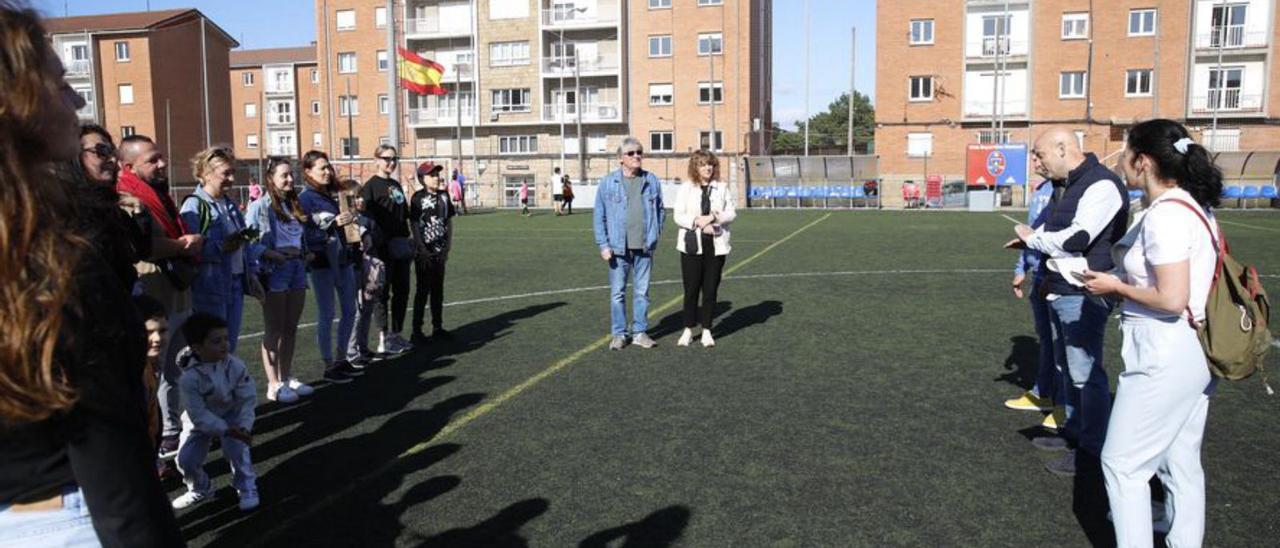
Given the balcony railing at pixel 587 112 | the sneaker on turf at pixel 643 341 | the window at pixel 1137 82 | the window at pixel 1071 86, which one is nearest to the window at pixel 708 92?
the balcony railing at pixel 587 112

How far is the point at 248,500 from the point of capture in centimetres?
471

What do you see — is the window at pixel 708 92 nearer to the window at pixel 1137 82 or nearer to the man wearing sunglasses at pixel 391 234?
the window at pixel 1137 82

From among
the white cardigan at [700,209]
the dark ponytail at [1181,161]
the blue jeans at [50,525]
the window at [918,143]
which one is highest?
the window at [918,143]

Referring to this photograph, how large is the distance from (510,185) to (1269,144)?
46257 mm

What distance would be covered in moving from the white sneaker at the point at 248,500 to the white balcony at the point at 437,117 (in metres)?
60.0

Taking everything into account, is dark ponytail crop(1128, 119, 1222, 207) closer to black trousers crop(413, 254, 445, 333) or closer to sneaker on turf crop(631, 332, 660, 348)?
sneaker on turf crop(631, 332, 660, 348)

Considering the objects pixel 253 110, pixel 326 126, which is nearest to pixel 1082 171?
pixel 326 126

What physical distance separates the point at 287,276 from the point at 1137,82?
181 ft

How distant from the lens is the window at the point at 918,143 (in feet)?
174

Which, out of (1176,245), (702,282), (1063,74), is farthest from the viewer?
(1063,74)

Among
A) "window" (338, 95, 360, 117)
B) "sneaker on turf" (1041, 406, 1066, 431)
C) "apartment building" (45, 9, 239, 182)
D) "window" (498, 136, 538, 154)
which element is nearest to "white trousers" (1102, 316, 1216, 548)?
"sneaker on turf" (1041, 406, 1066, 431)

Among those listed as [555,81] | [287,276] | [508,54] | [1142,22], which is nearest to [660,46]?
[555,81]

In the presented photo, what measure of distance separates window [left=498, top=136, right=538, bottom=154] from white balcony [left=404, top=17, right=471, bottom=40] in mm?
7878

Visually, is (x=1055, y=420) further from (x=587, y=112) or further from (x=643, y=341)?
(x=587, y=112)
